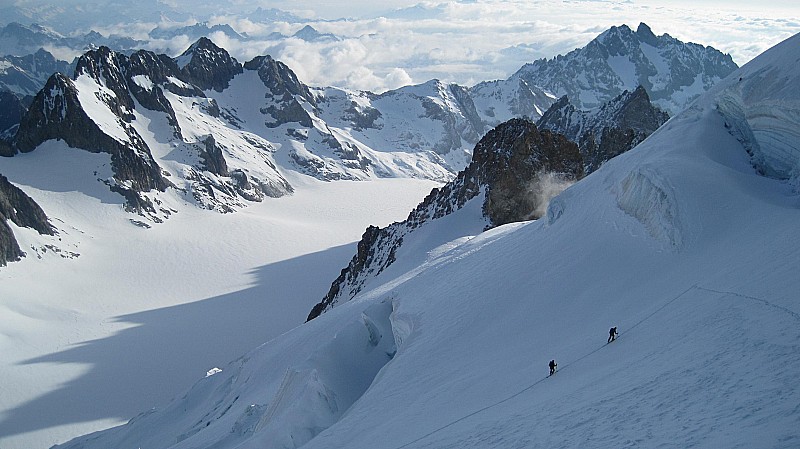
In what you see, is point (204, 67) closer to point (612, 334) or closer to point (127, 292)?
point (127, 292)

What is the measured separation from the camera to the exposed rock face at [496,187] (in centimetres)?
5128

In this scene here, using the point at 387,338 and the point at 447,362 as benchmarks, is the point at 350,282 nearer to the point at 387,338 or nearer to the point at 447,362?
the point at 387,338

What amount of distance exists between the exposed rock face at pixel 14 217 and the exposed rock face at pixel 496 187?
54321mm

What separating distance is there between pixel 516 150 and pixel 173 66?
490ft

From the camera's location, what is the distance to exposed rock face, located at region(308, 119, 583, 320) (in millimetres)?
51281

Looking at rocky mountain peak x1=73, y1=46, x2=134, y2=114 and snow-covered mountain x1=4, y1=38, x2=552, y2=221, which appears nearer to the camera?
snow-covered mountain x1=4, y1=38, x2=552, y2=221

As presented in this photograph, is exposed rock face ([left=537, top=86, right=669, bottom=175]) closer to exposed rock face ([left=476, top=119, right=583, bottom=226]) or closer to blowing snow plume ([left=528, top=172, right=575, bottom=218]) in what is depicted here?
exposed rock face ([left=476, top=119, right=583, bottom=226])

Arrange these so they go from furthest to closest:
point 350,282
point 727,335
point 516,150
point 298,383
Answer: point 350,282 → point 516,150 → point 298,383 → point 727,335

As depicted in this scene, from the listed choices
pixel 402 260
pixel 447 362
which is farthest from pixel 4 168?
pixel 447 362

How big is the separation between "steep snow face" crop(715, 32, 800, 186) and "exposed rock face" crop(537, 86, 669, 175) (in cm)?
4510

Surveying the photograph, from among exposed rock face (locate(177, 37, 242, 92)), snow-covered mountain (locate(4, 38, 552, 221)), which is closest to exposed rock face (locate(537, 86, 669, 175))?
snow-covered mountain (locate(4, 38, 552, 221))

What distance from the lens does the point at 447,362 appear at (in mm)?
19469

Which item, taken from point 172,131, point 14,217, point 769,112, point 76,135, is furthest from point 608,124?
point 76,135

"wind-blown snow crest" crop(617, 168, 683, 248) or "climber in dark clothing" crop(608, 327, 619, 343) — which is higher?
"wind-blown snow crest" crop(617, 168, 683, 248)
